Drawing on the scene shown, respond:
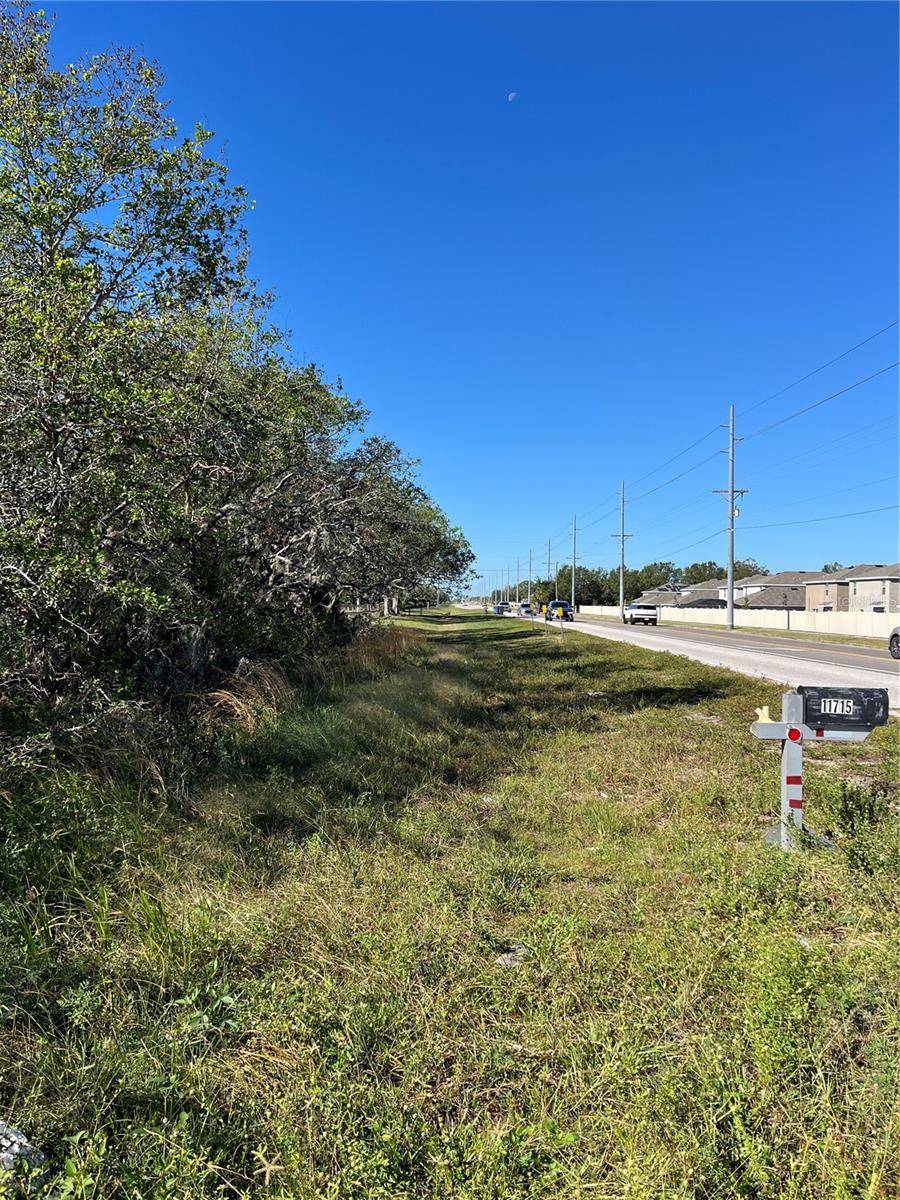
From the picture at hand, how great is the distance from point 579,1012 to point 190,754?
435cm

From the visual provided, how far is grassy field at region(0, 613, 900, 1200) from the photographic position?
2.06 m

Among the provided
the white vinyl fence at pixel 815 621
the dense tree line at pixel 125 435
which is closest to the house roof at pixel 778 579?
the white vinyl fence at pixel 815 621

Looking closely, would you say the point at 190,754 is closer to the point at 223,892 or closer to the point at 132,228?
the point at 223,892

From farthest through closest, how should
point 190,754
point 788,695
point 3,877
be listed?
1. point 190,754
2. point 788,695
3. point 3,877

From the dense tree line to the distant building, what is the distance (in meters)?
53.9

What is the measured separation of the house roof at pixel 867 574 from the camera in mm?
56594

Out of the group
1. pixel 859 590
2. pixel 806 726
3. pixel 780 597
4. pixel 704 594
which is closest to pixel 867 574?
pixel 859 590

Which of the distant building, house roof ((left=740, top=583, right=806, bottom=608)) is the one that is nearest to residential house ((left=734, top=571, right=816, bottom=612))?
house roof ((left=740, top=583, right=806, bottom=608))

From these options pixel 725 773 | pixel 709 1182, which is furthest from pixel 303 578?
pixel 709 1182

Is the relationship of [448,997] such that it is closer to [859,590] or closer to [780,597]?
[859,590]

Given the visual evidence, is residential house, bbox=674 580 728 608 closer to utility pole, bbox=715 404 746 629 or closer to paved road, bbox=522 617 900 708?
utility pole, bbox=715 404 746 629

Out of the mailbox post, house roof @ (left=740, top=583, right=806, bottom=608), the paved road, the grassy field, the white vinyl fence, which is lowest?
the grassy field

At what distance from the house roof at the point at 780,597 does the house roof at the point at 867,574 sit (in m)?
9.86

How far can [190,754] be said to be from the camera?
19.7ft
